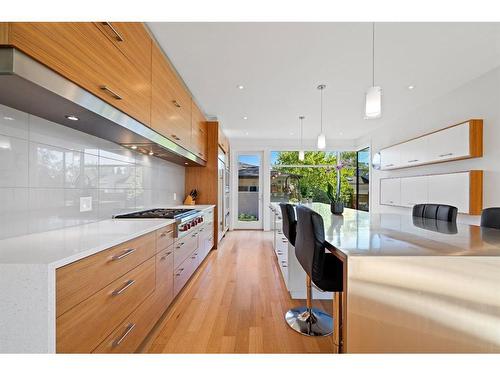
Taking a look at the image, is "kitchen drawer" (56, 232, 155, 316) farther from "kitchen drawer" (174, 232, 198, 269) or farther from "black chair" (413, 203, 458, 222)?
"black chair" (413, 203, 458, 222)

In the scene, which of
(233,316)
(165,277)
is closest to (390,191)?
(233,316)

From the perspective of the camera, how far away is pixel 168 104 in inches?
92.2

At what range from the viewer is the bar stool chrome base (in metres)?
1.77

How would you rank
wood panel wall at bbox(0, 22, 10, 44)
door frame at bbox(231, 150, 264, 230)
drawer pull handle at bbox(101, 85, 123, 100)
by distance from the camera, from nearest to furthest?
A: wood panel wall at bbox(0, 22, 10, 44)
drawer pull handle at bbox(101, 85, 123, 100)
door frame at bbox(231, 150, 264, 230)

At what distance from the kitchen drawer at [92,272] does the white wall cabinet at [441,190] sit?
3699 mm

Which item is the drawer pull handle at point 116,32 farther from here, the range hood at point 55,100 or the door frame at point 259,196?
the door frame at point 259,196

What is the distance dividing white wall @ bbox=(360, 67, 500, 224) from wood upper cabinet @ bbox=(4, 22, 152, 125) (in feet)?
12.4

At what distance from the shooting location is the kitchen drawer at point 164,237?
1.75 meters

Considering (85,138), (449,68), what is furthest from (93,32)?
(449,68)

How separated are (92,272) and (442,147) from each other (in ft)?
13.8

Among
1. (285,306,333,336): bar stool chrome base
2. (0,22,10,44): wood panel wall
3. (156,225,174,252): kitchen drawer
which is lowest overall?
(285,306,333,336): bar stool chrome base

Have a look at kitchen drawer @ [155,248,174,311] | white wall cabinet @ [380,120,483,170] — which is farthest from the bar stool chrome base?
white wall cabinet @ [380,120,483,170]

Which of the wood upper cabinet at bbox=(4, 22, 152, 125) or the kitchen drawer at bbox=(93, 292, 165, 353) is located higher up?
the wood upper cabinet at bbox=(4, 22, 152, 125)

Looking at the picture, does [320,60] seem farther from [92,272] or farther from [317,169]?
[317,169]
